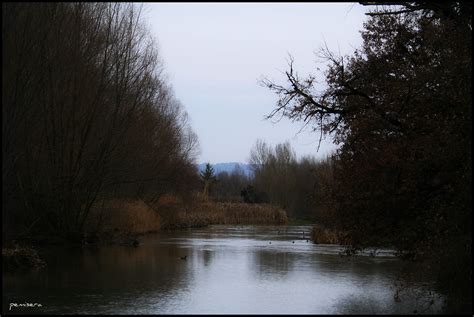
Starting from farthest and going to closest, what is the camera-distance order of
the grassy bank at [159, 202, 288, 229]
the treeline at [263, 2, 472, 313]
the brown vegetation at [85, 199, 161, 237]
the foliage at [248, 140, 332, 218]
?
1. the foliage at [248, 140, 332, 218]
2. the grassy bank at [159, 202, 288, 229]
3. the brown vegetation at [85, 199, 161, 237]
4. the treeline at [263, 2, 472, 313]

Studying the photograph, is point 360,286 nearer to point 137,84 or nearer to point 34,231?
point 34,231

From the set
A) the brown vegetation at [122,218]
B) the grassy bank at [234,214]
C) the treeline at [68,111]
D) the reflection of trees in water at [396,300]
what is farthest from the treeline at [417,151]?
the grassy bank at [234,214]

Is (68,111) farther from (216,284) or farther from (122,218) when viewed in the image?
(216,284)

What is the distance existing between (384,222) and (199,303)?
4.12 m

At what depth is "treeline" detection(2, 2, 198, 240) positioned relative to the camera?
16578 mm

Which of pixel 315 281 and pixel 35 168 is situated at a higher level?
pixel 35 168

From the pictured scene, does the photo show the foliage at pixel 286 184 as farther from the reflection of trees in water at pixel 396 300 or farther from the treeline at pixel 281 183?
the reflection of trees in water at pixel 396 300

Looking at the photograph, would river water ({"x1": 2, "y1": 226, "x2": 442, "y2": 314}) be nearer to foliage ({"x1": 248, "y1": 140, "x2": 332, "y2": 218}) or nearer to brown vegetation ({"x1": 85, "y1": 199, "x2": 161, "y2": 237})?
brown vegetation ({"x1": 85, "y1": 199, "x2": 161, "y2": 237})

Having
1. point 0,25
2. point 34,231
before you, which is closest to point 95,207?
point 34,231

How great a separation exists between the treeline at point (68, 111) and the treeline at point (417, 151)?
25.5ft

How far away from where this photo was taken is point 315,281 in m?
14.8

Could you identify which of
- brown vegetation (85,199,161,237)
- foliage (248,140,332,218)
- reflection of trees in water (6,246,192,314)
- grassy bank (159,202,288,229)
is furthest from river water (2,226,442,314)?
foliage (248,140,332,218)

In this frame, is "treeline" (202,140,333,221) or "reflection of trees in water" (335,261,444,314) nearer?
"reflection of trees in water" (335,261,444,314)

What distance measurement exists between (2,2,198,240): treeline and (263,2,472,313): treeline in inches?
306
